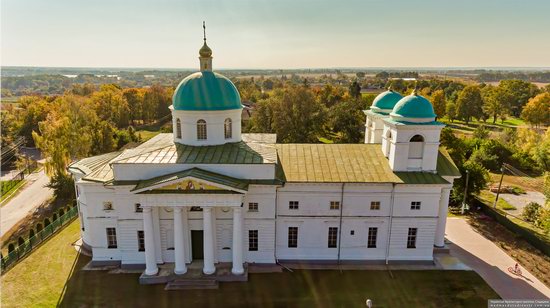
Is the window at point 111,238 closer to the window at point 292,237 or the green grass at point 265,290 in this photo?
the green grass at point 265,290

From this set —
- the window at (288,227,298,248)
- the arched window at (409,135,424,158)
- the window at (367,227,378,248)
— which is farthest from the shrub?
the window at (288,227,298,248)

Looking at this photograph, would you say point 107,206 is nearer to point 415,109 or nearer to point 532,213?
point 415,109

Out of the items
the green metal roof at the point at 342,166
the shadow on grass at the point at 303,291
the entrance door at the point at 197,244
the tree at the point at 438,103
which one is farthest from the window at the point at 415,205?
the tree at the point at 438,103

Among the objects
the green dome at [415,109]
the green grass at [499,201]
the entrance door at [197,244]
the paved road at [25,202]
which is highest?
the green dome at [415,109]

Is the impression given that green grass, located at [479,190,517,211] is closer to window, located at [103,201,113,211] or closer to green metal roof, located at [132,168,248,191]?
green metal roof, located at [132,168,248,191]

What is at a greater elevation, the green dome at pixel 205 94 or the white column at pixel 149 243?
the green dome at pixel 205 94
